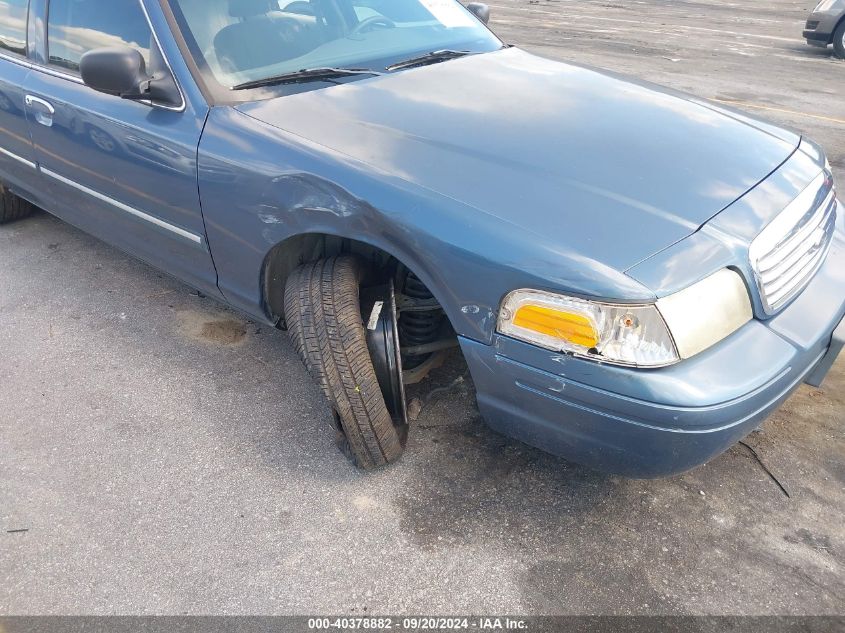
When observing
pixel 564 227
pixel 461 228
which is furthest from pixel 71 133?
pixel 564 227

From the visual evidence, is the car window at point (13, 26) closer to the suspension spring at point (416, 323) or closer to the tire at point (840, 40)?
the suspension spring at point (416, 323)

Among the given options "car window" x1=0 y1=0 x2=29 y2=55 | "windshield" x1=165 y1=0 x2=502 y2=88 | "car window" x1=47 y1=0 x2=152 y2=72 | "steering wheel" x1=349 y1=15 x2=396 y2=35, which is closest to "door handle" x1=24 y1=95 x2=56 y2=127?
"car window" x1=47 y1=0 x2=152 y2=72

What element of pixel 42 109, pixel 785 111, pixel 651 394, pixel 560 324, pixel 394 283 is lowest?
pixel 785 111

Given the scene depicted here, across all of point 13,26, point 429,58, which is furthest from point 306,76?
point 13,26

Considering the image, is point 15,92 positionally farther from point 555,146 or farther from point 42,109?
point 555,146

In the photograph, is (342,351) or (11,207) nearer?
(342,351)

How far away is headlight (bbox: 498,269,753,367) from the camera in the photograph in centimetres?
176

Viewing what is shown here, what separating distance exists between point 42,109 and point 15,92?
0.31 metres

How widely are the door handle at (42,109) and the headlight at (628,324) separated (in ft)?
8.03

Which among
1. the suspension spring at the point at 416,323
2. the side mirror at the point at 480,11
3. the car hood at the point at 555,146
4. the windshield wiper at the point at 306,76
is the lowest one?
the suspension spring at the point at 416,323

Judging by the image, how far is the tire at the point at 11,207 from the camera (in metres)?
4.26

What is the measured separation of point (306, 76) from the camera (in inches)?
104

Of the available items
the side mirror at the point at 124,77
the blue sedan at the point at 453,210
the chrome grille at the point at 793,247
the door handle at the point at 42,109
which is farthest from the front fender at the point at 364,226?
the door handle at the point at 42,109

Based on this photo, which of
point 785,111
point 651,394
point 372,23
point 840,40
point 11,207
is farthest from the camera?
point 840,40
